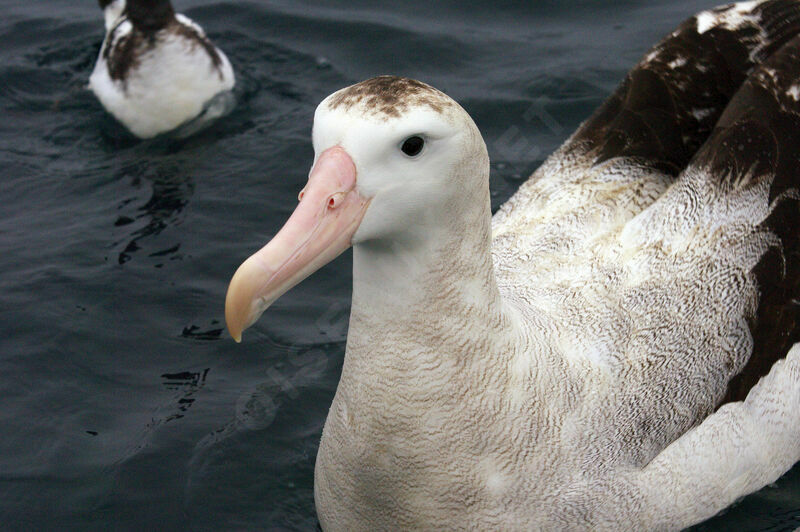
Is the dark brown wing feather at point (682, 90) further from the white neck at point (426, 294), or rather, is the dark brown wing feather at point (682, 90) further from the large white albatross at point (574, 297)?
the white neck at point (426, 294)

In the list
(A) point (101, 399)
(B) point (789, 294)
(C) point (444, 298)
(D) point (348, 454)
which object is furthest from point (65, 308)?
(B) point (789, 294)

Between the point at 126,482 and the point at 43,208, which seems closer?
the point at 126,482

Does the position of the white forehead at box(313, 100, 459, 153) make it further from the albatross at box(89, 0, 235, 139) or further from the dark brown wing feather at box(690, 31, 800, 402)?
the albatross at box(89, 0, 235, 139)

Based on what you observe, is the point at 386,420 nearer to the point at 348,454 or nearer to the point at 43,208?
the point at 348,454

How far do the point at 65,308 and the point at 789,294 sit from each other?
4.43m

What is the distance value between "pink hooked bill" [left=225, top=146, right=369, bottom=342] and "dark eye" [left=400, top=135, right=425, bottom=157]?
0.63 feet

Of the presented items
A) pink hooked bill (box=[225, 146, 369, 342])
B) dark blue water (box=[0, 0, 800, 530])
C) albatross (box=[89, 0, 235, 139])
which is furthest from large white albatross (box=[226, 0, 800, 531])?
albatross (box=[89, 0, 235, 139])

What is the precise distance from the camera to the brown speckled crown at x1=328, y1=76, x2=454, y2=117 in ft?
12.5

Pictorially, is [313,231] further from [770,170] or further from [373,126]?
[770,170]

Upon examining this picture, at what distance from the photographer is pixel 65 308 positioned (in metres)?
7.33

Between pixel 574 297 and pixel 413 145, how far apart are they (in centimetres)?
160

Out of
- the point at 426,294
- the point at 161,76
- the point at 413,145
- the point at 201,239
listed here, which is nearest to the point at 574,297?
the point at 426,294

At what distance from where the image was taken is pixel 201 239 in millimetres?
8070

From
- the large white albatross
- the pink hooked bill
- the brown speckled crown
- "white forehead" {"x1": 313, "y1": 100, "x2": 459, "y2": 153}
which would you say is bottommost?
the large white albatross
